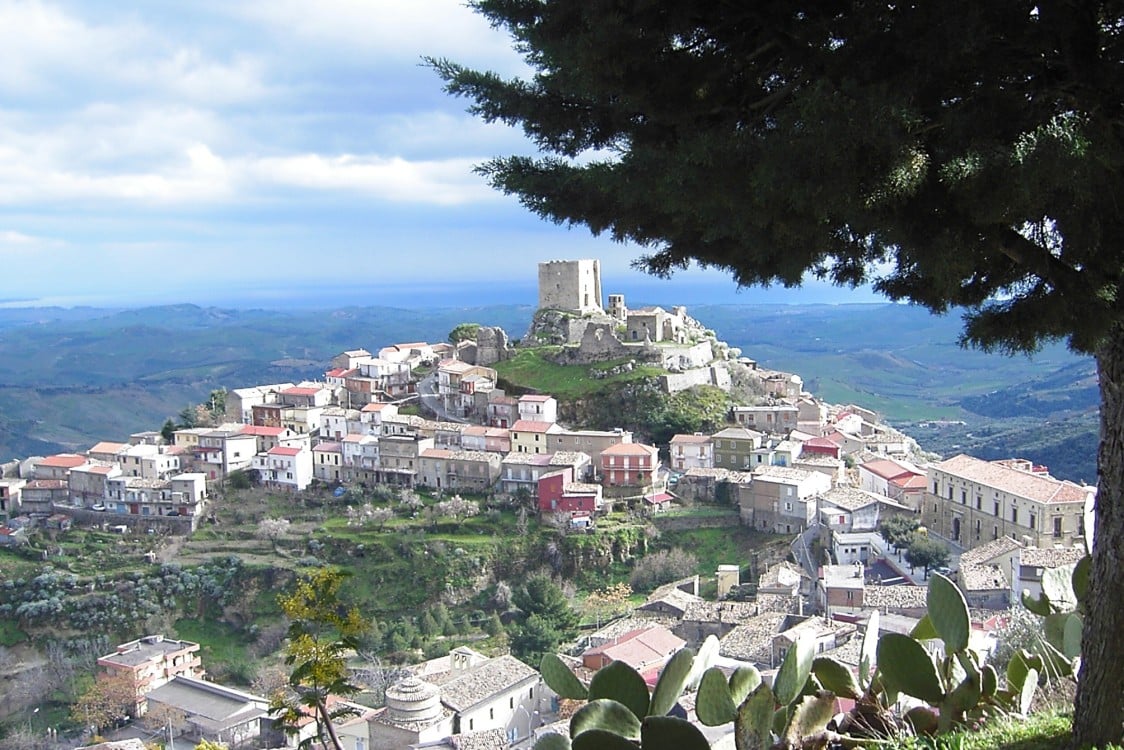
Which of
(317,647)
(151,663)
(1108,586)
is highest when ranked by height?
(1108,586)

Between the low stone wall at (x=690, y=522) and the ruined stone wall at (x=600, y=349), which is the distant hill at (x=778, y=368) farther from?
the ruined stone wall at (x=600, y=349)

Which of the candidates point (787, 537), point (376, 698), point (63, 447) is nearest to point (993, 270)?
point (376, 698)

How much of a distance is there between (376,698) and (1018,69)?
20386mm

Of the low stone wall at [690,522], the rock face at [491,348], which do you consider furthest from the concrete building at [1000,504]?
the rock face at [491,348]

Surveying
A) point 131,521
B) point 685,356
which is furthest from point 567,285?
point 131,521

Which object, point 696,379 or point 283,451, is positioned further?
point 696,379

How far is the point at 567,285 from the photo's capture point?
46781 millimetres

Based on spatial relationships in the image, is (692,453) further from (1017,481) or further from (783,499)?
(1017,481)

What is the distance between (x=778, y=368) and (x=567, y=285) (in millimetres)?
71419

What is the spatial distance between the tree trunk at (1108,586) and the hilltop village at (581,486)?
8.32 meters

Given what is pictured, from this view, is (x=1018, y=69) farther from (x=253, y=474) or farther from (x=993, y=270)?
(x=253, y=474)

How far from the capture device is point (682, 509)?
101 ft

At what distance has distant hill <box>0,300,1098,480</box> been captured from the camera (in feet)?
218

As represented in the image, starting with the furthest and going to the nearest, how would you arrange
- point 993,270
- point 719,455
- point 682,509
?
point 719,455, point 682,509, point 993,270
